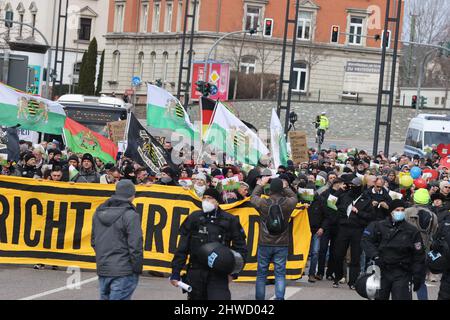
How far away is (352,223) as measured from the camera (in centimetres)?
1892

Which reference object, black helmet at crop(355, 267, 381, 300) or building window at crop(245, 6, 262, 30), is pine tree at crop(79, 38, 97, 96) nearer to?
building window at crop(245, 6, 262, 30)

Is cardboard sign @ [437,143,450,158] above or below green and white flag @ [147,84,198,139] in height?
below

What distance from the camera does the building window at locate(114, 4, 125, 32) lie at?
98.4 m

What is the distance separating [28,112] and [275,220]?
8.00 metres

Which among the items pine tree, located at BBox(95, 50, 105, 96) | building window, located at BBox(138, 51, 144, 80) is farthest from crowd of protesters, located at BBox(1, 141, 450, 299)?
pine tree, located at BBox(95, 50, 105, 96)

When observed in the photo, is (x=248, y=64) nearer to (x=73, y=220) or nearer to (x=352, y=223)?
(x=352, y=223)

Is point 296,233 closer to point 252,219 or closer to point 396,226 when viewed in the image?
point 252,219

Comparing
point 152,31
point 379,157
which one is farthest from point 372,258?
point 152,31

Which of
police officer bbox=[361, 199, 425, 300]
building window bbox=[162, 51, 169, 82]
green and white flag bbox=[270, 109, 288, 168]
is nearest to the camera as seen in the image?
police officer bbox=[361, 199, 425, 300]

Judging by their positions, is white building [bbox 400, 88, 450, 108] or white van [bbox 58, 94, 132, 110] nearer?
white van [bbox 58, 94, 132, 110]

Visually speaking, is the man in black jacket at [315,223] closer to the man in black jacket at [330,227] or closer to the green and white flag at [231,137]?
the man in black jacket at [330,227]

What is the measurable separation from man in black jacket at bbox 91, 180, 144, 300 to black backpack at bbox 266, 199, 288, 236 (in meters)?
3.48

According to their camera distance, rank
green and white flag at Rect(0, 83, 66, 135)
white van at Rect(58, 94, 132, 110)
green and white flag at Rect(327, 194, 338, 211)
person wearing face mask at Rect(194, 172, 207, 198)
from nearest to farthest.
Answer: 1. person wearing face mask at Rect(194, 172, 207, 198)
2. green and white flag at Rect(327, 194, 338, 211)
3. green and white flag at Rect(0, 83, 66, 135)
4. white van at Rect(58, 94, 132, 110)
